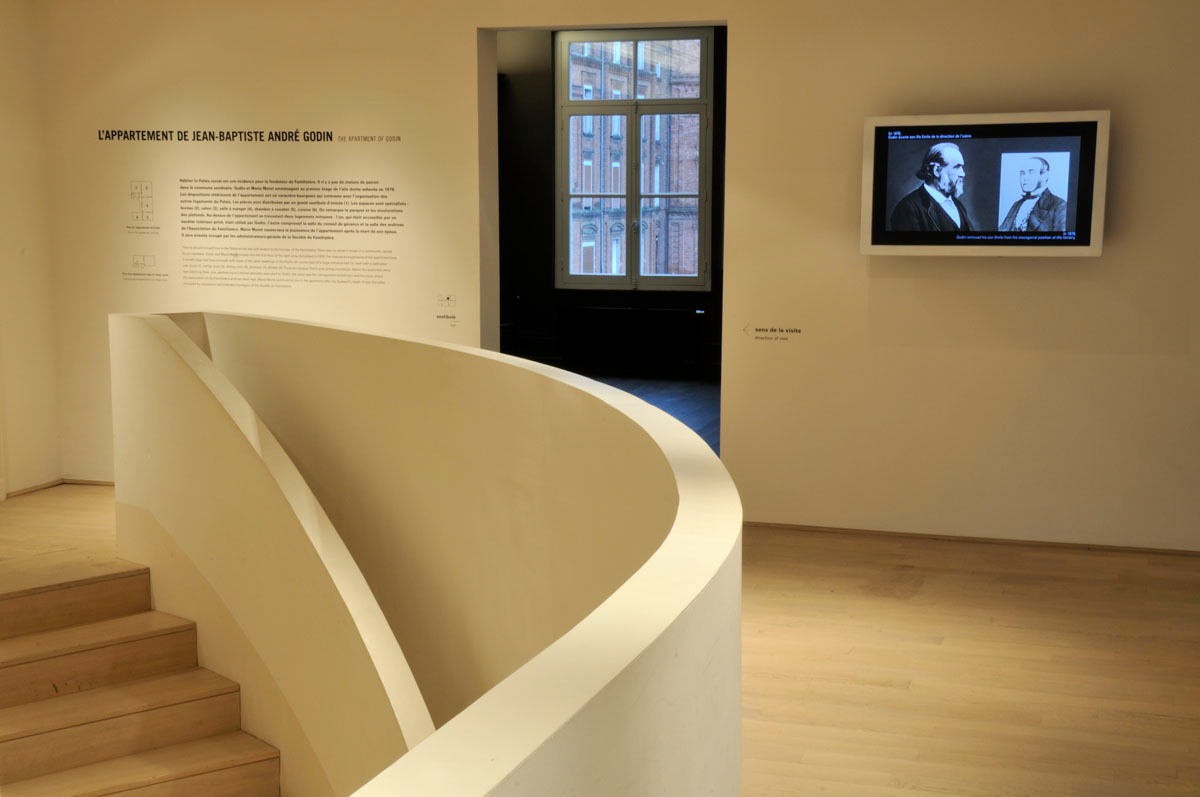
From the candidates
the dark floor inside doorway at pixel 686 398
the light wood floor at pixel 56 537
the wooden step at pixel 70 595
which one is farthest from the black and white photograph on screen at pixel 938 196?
the light wood floor at pixel 56 537

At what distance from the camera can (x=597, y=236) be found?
13172 mm

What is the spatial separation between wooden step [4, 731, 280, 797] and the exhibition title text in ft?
12.2

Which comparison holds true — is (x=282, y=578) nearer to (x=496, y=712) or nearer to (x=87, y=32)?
(x=496, y=712)

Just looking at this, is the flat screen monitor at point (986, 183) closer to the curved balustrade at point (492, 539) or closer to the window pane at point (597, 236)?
the curved balustrade at point (492, 539)

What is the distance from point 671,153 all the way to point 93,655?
29.3 ft

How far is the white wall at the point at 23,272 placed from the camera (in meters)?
7.34

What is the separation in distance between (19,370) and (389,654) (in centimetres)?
468

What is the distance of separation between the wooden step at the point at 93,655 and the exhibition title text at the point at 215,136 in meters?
3.08

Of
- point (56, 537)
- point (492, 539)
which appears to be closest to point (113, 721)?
point (56, 537)

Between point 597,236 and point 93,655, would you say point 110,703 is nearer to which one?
point 93,655

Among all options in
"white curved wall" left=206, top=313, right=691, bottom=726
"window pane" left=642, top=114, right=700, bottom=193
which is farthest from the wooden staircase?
"window pane" left=642, top=114, right=700, bottom=193

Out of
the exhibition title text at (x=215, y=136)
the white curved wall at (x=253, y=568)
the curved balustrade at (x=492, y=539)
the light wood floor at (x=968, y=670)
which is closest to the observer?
the curved balustrade at (x=492, y=539)

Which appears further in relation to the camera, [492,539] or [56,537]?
[56,537]

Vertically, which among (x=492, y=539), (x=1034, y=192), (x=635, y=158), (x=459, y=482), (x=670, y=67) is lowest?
(x=492, y=539)
